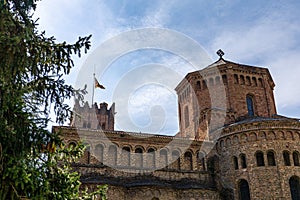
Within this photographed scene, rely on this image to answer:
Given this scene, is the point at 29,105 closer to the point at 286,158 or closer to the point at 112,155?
the point at 112,155

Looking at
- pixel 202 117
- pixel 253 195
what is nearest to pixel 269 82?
pixel 202 117

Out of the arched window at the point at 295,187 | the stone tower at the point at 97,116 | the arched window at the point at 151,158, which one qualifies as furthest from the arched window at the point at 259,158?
the stone tower at the point at 97,116

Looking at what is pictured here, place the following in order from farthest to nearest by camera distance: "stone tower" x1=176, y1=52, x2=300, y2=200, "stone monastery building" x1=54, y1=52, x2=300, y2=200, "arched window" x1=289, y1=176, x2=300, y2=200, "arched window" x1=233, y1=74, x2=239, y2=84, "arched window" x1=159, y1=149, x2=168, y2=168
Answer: "arched window" x1=233, y1=74, x2=239, y2=84
"arched window" x1=159, y1=149, x2=168, y2=168
"stone tower" x1=176, y1=52, x2=300, y2=200
"arched window" x1=289, y1=176, x2=300, y2=200
"stone monastery building" x1=54, y1=52, x2=300, y2=200

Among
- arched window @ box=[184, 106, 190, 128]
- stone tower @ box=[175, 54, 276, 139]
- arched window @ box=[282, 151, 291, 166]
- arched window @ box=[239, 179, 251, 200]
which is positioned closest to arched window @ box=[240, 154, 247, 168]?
arched window @ box=[239, 179, 251, 200]

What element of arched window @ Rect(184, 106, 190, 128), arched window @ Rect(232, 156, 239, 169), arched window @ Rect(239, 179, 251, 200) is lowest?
arched window @ Rect(239, 179, 251, 200)

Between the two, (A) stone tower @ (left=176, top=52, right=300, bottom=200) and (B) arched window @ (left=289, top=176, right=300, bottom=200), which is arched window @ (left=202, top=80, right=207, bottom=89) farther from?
(B) arched window @ (left=289, top=176, right=300, bottom=200)

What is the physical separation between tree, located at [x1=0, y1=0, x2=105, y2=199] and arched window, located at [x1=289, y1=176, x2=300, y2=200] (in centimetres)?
2011

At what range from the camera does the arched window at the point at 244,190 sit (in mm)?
26188

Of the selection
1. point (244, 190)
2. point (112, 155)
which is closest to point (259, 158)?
point (244, 190)

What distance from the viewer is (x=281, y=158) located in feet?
85.5

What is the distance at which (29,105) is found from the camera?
10.4 metres

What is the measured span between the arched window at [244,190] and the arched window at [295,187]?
3.22 meters

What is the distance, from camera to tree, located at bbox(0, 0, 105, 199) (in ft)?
29.9

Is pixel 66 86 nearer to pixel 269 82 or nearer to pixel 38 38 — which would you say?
pixel 38 38
